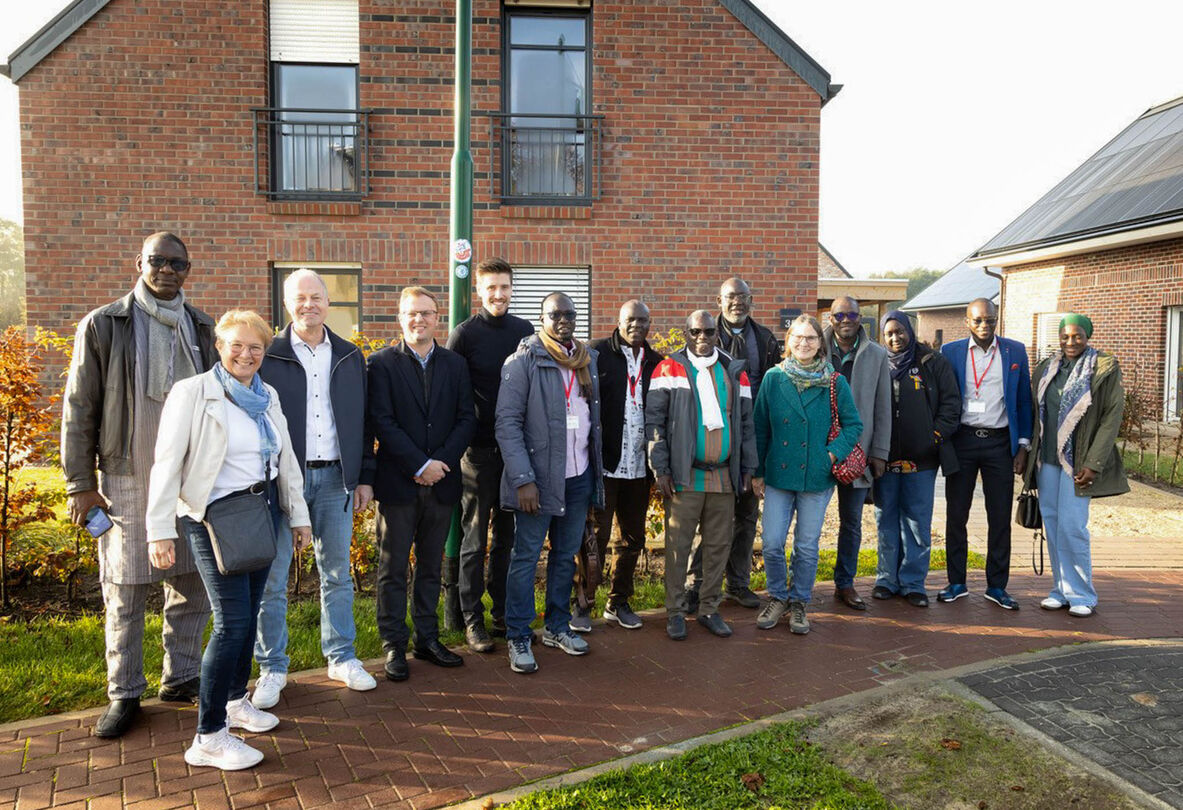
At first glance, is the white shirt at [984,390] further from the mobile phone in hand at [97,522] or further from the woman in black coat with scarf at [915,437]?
the mobile phone in hand at [97,522]

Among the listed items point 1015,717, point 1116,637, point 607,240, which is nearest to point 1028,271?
point 607,240

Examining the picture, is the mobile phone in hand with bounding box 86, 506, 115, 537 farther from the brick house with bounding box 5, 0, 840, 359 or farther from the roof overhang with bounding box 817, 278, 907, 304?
the roof overhang with bounding box 817, 278, 907, 304

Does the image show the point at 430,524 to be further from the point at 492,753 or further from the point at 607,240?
the point at 607,240

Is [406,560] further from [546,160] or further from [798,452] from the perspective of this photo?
[546,160]

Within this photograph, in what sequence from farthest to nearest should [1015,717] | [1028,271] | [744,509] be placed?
[1028,271] < [744,509] < [1015,717]

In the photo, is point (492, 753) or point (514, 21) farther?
point (514, 21)

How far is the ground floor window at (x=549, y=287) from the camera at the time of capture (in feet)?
36.3

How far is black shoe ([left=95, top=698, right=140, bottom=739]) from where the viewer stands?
388cm

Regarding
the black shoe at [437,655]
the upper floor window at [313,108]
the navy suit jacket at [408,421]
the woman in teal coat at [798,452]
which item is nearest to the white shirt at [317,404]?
the navy suit jacket at [408,421]

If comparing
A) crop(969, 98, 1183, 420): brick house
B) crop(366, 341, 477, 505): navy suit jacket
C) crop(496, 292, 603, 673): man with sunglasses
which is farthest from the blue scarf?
crop(969, 98, 1183, 420): brick house

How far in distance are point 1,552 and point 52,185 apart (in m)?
6.44

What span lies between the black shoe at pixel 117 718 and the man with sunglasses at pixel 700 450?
3034mm

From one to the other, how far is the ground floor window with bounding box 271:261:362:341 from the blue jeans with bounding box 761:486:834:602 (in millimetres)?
6963

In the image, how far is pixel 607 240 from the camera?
10906mm
